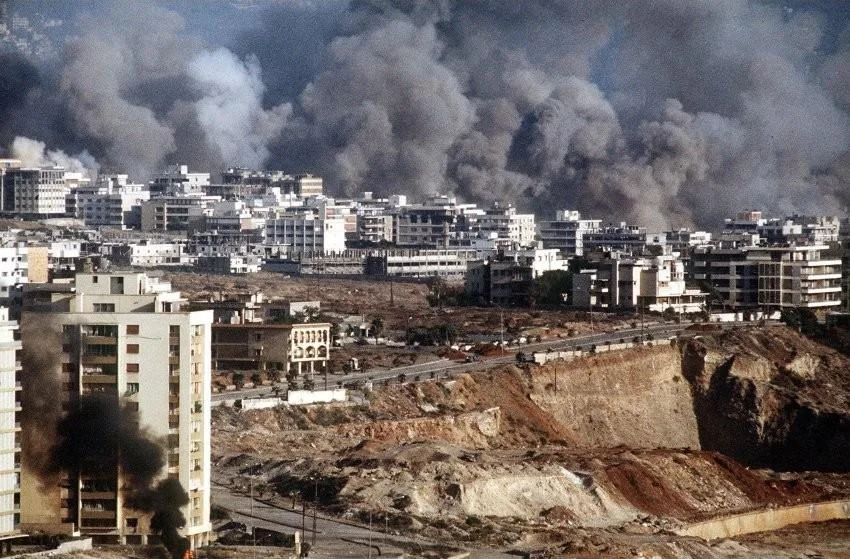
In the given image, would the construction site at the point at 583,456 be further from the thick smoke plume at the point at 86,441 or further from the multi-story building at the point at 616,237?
the multi-story building at the point at 616,237

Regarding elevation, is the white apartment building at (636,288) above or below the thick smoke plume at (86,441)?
above

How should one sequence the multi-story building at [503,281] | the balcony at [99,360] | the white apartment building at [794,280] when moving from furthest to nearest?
the multi-story building at [503,281] < the white apartment building at [794,280] < the balcony at [99,360]

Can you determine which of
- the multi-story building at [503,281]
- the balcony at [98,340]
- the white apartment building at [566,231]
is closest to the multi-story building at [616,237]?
the white apartment building at [566,231]

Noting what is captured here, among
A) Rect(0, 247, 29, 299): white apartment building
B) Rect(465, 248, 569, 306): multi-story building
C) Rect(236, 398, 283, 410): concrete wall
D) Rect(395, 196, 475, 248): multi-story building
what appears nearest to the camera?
Rect(236, 398, 283, 410): concrete wall

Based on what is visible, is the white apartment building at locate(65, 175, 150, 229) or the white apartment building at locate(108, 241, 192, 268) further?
the white apartment building at locate(65, 175, 150, 229)

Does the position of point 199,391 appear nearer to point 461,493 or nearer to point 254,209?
point 461,493

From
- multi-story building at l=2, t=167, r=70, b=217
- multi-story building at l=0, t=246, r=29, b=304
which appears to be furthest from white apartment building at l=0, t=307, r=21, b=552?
multi-story building at l=2, t=167, r=70, b=217

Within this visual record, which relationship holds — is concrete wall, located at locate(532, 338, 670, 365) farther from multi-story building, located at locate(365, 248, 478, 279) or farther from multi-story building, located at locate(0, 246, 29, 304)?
multi-story building, located at locate(365, 248, 478, 279)
